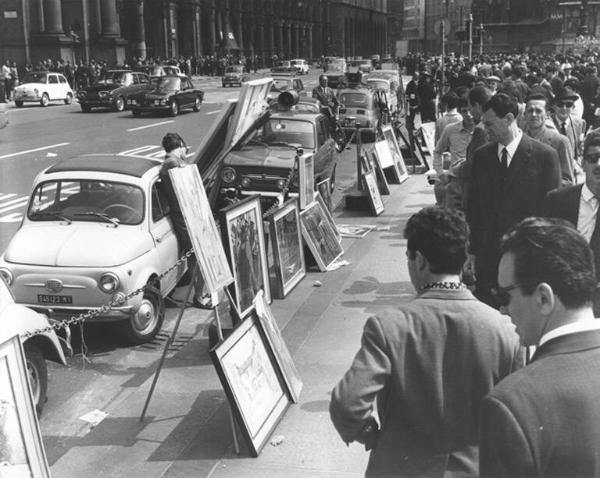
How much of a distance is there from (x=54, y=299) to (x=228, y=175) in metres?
5.59

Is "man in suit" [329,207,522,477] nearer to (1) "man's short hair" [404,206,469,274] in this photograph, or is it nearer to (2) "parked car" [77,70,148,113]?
(1) "man's short hair" [404,206,469,274]

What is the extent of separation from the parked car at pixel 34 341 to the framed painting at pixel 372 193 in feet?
25.8

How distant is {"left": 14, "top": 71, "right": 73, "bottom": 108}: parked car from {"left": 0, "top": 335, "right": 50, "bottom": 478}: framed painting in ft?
117

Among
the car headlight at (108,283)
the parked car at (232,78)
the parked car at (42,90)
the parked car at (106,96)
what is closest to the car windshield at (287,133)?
the car headlight at (108,283)

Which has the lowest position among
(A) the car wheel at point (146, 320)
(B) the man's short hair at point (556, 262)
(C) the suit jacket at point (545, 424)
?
(A) the car wheel at point (146, 320)

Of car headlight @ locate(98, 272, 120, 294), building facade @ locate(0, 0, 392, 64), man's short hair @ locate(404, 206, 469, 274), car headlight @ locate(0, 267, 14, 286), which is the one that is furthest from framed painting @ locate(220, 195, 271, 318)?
building facade @ locate(0, 0, 392, 64)

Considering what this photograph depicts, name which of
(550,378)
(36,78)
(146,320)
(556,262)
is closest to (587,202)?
(556,262)

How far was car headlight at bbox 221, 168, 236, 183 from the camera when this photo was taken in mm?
12766

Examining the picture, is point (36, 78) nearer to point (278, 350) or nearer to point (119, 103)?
point (119, 103)

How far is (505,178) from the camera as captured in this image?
222 inches

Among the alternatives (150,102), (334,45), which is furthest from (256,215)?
(334,45)

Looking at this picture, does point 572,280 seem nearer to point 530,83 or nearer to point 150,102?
point 530,83

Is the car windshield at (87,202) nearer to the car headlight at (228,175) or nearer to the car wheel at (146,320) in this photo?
the car wheel at (146,320)

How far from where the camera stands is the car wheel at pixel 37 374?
20.5ft
